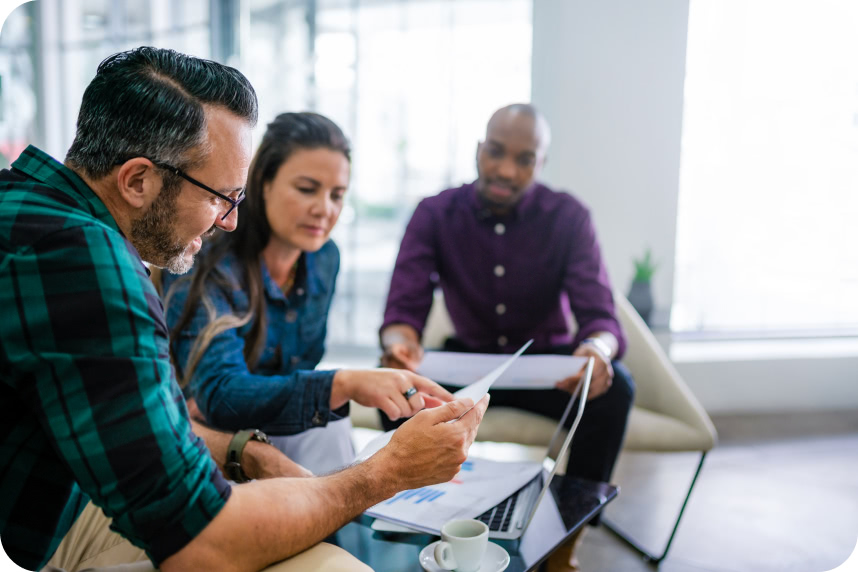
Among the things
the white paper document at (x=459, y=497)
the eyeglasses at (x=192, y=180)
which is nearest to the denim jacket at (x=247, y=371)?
the white paper document at (x=459, y=497)

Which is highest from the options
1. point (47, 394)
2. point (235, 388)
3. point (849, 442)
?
point (47, 394)

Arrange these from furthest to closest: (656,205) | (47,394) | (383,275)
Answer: (383,275) < (656,205) < (47,394)

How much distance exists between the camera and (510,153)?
210 centimetres

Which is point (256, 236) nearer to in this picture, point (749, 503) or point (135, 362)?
point (135, 362)

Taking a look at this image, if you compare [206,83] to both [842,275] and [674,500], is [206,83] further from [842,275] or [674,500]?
[842,275]

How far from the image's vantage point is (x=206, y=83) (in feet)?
2.92

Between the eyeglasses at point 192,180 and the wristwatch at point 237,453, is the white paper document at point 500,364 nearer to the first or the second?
the wristwatch at point 237,453

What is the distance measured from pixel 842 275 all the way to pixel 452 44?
2509 millimetres

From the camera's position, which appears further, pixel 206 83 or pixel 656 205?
pixel 656 205

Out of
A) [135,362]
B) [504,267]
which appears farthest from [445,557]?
[504,267]

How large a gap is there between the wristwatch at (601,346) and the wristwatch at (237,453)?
39.8 inches

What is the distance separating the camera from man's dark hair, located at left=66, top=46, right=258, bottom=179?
2.80 ft

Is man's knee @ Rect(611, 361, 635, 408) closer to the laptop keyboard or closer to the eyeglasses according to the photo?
the laptop keyboard

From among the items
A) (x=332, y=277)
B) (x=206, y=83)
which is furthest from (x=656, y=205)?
(x=206, y=83)
